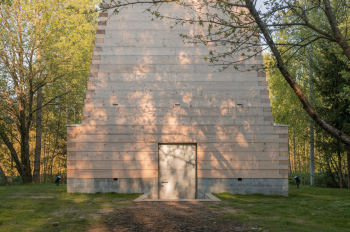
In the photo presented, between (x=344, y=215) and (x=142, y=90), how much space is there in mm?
9557

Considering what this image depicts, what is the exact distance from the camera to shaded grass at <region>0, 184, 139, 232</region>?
24.9 feet

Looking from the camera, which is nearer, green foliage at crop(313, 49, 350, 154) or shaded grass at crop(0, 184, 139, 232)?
shaded grass at crop(0, 184, 139, 232)

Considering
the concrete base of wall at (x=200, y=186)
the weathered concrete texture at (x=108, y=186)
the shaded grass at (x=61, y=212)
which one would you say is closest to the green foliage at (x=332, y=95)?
the concrete base of wall at (x=200, y=186)

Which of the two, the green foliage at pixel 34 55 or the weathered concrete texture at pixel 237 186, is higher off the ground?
the green foliage at pixel 34 55

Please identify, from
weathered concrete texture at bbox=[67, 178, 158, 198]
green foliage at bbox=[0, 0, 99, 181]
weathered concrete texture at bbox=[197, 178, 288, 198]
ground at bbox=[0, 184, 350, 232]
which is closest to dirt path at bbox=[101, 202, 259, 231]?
ground at bbox=[0, 184, 350, 232]

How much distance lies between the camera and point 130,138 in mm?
14562

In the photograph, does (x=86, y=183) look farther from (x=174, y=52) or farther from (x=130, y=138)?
(x=174, y=52)

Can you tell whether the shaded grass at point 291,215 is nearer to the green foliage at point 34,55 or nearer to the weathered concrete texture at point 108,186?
the weathered concrete texture at point 108,186

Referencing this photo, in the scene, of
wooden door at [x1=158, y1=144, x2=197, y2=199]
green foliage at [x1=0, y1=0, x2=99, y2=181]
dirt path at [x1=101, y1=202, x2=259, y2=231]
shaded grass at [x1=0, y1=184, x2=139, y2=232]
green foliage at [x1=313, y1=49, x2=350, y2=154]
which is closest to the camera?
dirt path at [x1=101, y1=202, x2=259, y2=231]

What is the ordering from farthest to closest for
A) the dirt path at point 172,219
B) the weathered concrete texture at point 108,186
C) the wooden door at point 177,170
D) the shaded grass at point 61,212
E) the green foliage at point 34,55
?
the green foliage at point 34,55 → the wooden door at point 177,170 → the weathered concrete texture at point 108,186 → the shaded grass at point 61,212 → the dirt path at point 172,219

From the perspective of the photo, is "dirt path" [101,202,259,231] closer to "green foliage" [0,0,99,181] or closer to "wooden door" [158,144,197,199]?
→ "wooden door" [158,144,197,199]

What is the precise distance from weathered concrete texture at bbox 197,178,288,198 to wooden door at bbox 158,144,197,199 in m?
0.60

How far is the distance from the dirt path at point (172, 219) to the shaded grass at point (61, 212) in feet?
1.64

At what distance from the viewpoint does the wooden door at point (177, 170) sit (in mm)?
14695
